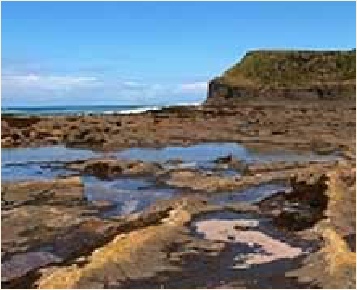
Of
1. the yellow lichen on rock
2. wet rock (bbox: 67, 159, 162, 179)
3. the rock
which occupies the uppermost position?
wet rock (bbox: 67, 159, 162, 179)

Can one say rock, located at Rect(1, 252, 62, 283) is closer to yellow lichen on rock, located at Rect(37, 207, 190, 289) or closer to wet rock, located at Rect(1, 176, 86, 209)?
yellow lichen on rock, located at Rect(37, 207, 190, 289)

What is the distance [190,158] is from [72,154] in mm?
5172

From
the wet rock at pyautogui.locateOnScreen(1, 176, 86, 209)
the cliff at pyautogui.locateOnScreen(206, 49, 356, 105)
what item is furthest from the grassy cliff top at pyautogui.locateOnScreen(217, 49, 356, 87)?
the wet rock at pyautogui.locateOnScreen(1, 176, 86, 209)

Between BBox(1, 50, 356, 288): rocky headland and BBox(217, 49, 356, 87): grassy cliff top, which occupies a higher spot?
BBox(217, 49, 356, 87): grassy cliff top

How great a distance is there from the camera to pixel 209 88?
307ft

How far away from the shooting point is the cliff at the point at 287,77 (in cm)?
7962

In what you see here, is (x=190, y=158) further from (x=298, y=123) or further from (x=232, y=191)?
(x=298, y=123)

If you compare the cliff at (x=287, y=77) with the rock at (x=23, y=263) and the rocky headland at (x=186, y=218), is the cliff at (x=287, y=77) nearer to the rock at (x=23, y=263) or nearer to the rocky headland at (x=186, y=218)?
the rocky headland at (x=186, y=218)

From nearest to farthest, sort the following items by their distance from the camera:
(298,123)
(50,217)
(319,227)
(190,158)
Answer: (319,227) → (50,217) → (190,158) → (298,123)

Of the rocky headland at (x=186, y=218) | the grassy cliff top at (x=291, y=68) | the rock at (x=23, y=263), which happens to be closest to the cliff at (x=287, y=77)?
the grassy cliff top at (x=291, y=68)

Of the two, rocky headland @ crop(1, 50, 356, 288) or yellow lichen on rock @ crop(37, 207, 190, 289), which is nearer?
yellow lichen on rock @ crop(37, 207, 190, 289)

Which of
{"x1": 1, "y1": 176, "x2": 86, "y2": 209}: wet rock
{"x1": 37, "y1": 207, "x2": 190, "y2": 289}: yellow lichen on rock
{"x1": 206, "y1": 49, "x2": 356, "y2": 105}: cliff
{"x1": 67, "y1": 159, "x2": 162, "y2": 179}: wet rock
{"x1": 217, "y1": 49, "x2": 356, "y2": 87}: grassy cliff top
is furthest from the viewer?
{"x1": 217, "y1": 49, "x2": 356, "y2": 87}: grassy cliff top

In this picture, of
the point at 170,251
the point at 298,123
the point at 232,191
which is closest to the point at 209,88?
the point at 298,123

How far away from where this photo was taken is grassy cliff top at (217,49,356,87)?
8450cm
